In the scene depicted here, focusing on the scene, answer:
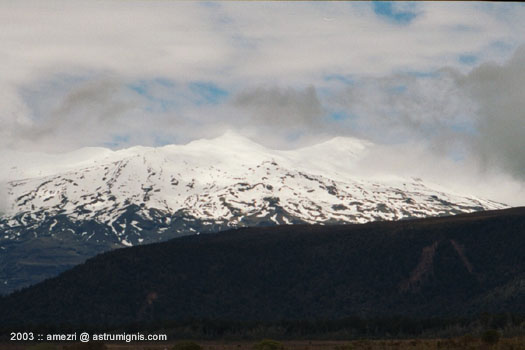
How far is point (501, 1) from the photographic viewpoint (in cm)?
2256

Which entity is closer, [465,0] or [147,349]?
[465,0]

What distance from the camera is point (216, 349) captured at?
590 ft

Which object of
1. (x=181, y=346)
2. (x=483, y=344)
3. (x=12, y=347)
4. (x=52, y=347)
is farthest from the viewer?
(x=12, y=347)

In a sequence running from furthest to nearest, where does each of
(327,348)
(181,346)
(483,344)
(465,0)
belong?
(327,348)
(181,346)
(483,344)
(465,0)

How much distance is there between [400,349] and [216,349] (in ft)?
163

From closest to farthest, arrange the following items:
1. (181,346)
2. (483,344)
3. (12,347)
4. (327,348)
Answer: (483,344), (181,346), (327,348), (12,347)

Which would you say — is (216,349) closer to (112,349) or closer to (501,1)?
(112,349)

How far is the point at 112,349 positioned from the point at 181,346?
3461 centimetres

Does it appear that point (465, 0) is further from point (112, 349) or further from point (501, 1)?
point (112, 349)

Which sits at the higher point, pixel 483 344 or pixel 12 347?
pixel 12 347

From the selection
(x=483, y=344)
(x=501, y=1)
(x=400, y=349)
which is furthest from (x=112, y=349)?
(x=501, y=1)

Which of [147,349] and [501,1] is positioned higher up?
[147,349]

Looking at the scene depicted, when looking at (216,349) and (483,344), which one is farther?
(216,349)

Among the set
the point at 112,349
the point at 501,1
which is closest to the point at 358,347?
the point at 112,349
